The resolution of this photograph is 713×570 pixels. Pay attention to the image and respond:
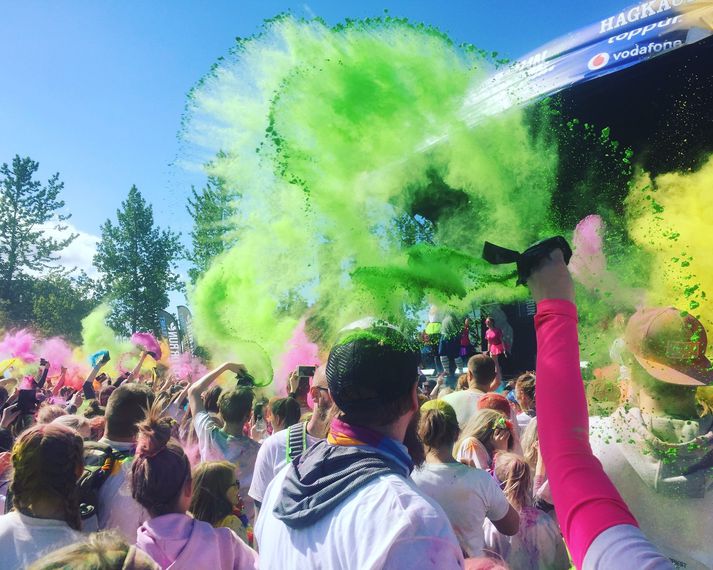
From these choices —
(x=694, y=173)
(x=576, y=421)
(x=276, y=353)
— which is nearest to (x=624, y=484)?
(x=576, y=421)

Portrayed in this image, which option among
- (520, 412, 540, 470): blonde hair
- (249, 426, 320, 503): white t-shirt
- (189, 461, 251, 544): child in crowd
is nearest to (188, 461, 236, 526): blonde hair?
(189, 461, 251, 544): child in crowd

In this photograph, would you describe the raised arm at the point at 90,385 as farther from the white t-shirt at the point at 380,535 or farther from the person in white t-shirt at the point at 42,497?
the white t-shirt at the point at 380,535

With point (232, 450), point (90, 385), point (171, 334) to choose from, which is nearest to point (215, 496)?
point (232, 450)

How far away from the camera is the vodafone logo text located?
11.2 ft

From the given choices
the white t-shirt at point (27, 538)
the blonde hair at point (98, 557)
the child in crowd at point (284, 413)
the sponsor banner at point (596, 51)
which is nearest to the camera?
the blonde hair at point (98, 557)

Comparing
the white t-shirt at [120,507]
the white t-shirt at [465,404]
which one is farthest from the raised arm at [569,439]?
the white t-shirt at [465,404]

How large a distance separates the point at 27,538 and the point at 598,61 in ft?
13.4

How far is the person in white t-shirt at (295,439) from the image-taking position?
2.69m

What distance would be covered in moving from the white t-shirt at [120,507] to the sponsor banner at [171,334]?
6398 millimetres

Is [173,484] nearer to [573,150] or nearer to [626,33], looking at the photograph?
[573,150]

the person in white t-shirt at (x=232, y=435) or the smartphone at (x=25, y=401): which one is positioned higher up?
the person in white t-shirt at (x=232, y=435)

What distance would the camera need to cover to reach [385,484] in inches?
52.4

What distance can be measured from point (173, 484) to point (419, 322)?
4.58 feet

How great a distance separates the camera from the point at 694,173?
2332 mm
